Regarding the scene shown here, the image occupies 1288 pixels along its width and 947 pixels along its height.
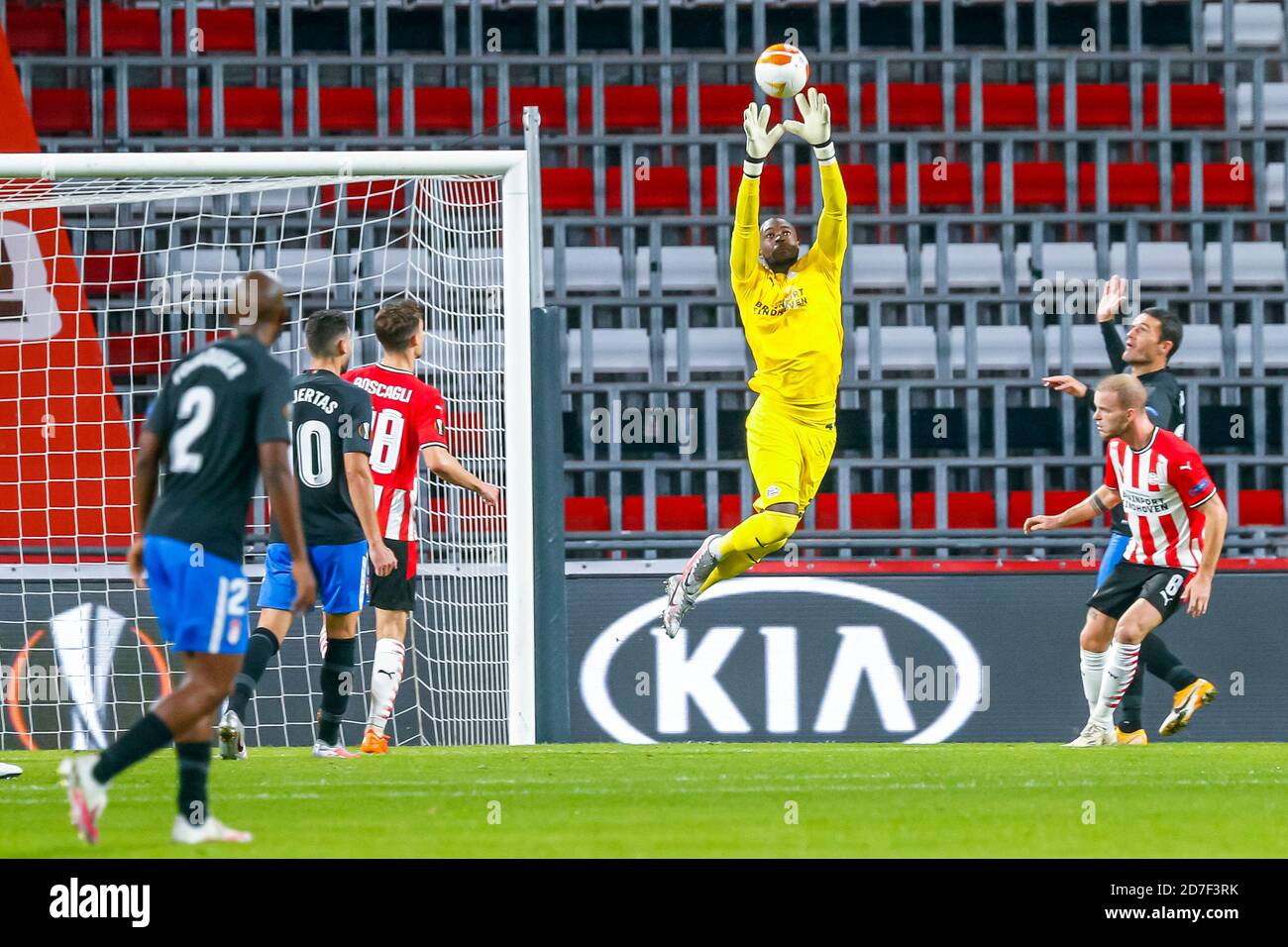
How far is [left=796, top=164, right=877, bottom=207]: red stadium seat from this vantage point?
1248 cm

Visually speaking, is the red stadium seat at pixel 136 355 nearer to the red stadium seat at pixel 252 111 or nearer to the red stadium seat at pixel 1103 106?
the red stadium seat at pixel 252 111

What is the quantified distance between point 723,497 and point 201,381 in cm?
791

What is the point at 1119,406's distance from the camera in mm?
7453

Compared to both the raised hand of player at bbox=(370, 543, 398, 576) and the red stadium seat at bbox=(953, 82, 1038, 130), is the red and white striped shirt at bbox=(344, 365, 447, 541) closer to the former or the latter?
the raised hand of player at bbox=(370, 543, 398, 576)

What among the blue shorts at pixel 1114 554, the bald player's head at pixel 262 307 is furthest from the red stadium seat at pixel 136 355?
the bald player's head at pixel 262 307

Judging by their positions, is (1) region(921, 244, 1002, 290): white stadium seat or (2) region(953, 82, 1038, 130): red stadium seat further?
(2) region(953, 82, 1038, 130): red stadium seat

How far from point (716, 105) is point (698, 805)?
28.3 feet

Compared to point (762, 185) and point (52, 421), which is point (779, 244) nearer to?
point (52, 421)

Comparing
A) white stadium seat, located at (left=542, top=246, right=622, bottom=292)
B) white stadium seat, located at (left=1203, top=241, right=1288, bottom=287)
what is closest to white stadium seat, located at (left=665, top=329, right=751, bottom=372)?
white stadium seat, located at (left=542, top=246, right=622, bottom=292)

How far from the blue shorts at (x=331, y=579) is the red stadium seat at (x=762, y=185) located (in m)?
6.49

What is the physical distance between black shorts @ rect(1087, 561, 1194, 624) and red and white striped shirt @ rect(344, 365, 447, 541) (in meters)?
3.03

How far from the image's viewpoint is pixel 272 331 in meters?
4.18

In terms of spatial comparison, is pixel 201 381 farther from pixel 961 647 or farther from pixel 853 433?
pixel 853 433
